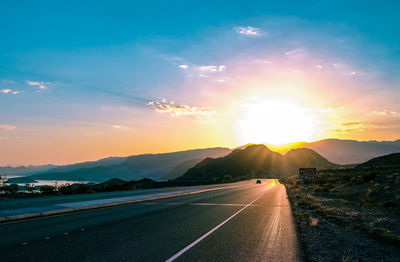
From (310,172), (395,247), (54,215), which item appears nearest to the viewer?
(395,247)

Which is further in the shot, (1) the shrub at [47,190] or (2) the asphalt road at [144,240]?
(1) the shrub at [47,190]

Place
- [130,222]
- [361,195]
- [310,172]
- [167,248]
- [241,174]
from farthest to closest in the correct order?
[241,174]
[310,172]
[361,195]
[130,222]
[167,248]

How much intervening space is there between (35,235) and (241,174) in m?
184

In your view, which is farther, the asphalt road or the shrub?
the shrub

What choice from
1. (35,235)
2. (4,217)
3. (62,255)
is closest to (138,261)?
(62,255)

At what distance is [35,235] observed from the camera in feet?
28.3

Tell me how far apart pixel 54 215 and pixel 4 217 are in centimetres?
210

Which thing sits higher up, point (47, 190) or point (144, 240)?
point (144, 240)

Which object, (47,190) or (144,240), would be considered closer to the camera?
(144,240)

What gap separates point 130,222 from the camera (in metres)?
11.5

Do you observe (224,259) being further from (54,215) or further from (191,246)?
(54,215)

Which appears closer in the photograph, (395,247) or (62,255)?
(62,255)

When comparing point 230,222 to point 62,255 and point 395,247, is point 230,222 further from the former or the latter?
point 62,255

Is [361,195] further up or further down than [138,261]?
further down
